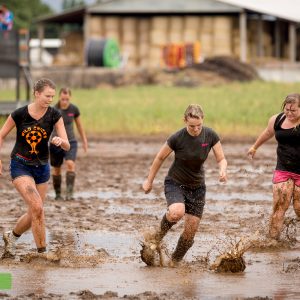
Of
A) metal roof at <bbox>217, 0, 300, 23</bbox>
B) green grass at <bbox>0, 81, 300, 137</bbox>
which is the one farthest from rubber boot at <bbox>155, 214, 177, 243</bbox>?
metal roof at <bbox>217, 0, 300, 23</bbox>

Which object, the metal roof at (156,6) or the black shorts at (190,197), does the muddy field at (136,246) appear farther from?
the metal roof at (156,6)

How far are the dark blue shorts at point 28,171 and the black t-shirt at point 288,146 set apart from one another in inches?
105

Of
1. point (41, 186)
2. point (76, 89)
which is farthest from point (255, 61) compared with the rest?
point (41, 186)

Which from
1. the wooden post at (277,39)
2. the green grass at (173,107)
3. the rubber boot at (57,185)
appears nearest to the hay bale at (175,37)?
the wooden post at (277,39)

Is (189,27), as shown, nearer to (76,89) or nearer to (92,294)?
(76,89)

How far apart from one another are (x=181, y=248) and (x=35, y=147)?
1743 millimetres

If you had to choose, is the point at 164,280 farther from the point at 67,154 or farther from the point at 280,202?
the point at 67,154

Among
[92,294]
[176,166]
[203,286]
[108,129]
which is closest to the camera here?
[92,294]

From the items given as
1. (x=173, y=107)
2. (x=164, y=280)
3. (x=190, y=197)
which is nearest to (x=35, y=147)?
(x=190, y=197)

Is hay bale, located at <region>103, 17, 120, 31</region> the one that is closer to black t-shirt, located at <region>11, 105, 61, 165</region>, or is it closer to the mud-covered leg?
black t-shirt, located at <region>11, 105, 61, 165</region>

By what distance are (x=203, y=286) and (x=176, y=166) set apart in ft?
5.33

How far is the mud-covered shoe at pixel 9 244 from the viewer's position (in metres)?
11.9

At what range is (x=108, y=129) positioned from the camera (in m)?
30.7

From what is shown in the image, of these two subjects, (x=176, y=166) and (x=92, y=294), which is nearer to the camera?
(x=92, y=294)
